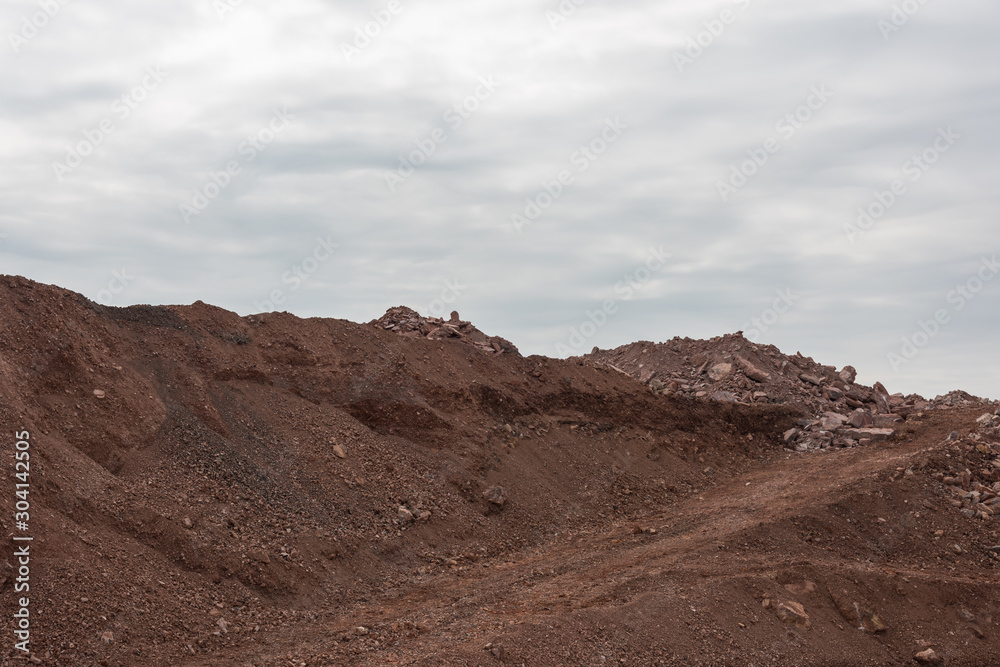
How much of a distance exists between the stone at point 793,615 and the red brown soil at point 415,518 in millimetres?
59

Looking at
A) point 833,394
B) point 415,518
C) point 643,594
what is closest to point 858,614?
point 643,594

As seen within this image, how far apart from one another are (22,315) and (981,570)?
15768 mm

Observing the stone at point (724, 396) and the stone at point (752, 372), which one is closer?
the stone at point (724, 396)

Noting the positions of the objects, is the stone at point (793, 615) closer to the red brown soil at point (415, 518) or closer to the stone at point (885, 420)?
the red brown soil at point (415, 518)

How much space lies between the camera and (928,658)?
1105 centimetres

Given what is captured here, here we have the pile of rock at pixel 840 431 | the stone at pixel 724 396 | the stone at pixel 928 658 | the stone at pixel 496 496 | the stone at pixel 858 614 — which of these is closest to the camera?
the stone at pixel 928 658

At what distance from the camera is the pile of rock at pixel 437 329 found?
62.3ft

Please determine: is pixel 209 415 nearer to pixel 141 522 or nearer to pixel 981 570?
pixel 141 522

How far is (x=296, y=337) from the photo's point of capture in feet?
53.8

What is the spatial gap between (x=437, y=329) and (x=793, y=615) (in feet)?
34.5

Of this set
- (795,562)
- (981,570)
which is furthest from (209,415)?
(981,570)

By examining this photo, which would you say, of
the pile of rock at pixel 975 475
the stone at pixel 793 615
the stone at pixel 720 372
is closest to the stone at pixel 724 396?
the stone at pixel 720 372

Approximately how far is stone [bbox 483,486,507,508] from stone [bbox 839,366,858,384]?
1474cm

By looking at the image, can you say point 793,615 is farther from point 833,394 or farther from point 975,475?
point 833,394
